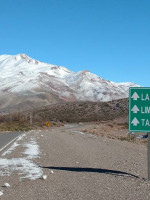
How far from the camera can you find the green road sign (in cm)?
1106

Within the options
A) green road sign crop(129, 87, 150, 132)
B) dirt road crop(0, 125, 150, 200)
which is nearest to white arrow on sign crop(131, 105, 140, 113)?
green road sign crop(129, 87, 150, 132)

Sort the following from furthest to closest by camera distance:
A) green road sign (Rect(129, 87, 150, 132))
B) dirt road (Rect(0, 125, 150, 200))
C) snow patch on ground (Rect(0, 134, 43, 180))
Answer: snow patch on ground (Rect(0, 134, 43, 180))
green road sign (Rect(129, 87, 150, 132))
dirt road (Rect(0, 125, 150, 200))

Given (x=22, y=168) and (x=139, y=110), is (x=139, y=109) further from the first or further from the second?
(x=22, y=168)

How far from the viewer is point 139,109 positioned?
11.1 metres

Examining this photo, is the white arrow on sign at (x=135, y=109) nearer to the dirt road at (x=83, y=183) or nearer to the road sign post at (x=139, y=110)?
the road sign post at (x=139, y=110)

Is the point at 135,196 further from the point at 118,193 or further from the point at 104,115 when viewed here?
the point at 104,115

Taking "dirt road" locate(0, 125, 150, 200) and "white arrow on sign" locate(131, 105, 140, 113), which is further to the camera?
"white arrow on sign" locate(131, 105, 140, 113)

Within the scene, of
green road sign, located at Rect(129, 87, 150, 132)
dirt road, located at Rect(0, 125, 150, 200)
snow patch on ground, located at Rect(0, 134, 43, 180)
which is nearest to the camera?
dirt road, located at Rect(0, 125, 150, 200)

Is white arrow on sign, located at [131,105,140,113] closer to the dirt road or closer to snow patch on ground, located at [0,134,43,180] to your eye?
the dirt road

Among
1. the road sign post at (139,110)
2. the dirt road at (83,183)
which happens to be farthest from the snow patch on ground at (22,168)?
the road sign post at (139,110)

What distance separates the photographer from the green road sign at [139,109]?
36.3ft

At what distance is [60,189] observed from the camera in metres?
9.45

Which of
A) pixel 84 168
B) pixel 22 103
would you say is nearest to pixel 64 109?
pixel 22 103

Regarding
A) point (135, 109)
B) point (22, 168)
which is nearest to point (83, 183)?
point (135, 109)
